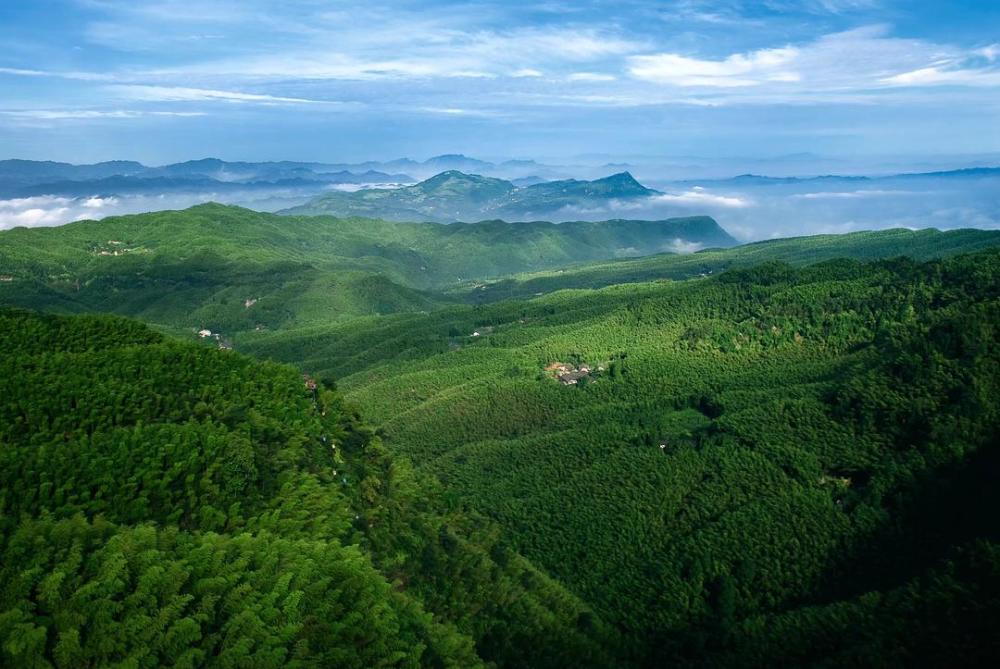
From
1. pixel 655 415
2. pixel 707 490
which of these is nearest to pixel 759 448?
pixel 707 490

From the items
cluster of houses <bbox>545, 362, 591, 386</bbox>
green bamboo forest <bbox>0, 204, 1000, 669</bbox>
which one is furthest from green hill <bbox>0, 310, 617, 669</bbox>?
cluster of houses <bbox>545, 362, 591, 386</bbox>

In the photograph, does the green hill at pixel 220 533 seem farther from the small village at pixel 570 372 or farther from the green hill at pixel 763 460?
the small village at pixel 570 372

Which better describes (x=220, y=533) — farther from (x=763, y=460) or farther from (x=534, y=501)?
(x=763, y=460)

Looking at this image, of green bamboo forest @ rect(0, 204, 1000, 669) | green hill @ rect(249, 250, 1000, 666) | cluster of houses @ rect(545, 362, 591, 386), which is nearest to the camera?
green bamboo forest @ rect(0, 204, 1000, 669)

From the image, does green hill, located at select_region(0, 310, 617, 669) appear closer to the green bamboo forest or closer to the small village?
the green bamboo forest

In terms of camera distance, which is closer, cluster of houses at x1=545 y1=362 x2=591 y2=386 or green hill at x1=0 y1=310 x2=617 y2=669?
green hill at x1=0 y1=310 x2=617 y2=669

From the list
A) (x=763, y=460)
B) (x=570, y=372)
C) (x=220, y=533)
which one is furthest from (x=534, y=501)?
(x=220, y=533)

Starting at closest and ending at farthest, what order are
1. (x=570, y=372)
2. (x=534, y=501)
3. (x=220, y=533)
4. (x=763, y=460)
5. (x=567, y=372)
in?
1. (x=220, y=533)
2. (x=763, y=460)
3. (x=534, y=501)
4. (x=570, y=372)
5. (x=567, y=372)

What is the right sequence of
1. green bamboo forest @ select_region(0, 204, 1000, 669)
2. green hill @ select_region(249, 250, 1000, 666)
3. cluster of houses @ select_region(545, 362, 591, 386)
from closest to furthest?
green bamboo forest @ select_region(0, 204, 1000, 669) → green hill @ select_region(249, 250, 1000, 666) → cluster of houses @ select_region(545, 362, 591, 386)
